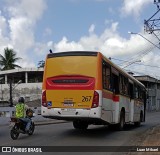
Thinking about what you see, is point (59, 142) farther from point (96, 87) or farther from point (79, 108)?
point (96, 87)

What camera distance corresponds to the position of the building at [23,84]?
61.3 meters

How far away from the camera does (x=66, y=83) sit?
594 inches

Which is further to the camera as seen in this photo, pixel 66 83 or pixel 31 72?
pixel 31 72

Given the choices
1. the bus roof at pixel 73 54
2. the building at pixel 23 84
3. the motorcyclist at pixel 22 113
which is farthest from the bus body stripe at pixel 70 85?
the building at pixel 23 84

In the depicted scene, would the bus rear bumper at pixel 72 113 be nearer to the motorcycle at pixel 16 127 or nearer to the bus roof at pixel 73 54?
the motorcycle at pixel 16 127

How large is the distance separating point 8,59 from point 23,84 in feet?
37.2

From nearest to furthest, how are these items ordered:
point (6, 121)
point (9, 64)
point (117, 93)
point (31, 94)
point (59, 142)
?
1. point (59, 142)
2. point (117, 93)
3. point (6, 121)
4. point (31, 94)
5. point (9, 64)

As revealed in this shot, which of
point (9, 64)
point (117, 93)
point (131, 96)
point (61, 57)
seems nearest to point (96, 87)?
point (61, 57)

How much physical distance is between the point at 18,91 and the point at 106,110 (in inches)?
1895

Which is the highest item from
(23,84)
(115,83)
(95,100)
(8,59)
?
(8,59)

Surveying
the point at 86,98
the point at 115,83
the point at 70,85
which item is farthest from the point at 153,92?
the point at 86,98

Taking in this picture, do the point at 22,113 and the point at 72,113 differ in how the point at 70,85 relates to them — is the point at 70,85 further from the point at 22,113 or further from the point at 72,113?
the point at 22,113

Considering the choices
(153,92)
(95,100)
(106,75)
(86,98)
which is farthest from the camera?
(153,92)

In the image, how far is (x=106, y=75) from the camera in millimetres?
15773
